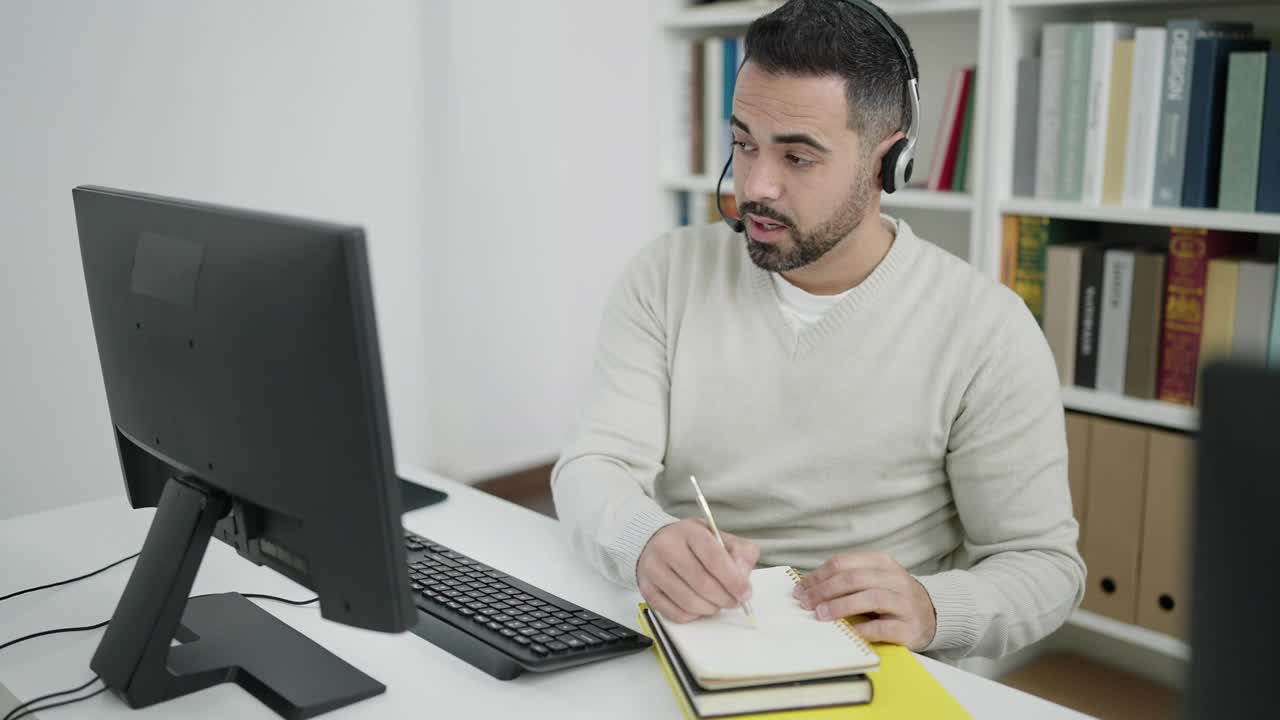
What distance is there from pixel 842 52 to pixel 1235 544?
40.0 inches

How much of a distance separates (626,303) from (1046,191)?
1090 millimetres

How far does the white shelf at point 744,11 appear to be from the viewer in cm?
233

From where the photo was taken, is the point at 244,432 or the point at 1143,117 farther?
the point at 1143,117

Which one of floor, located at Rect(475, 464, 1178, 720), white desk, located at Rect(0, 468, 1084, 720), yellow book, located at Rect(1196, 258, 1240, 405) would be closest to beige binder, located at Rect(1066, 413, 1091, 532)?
yellow book, located at Rect(1196, 258, 1240, 405)

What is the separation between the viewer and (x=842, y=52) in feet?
4.61

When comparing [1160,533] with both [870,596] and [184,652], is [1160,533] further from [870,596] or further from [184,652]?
[184,652]

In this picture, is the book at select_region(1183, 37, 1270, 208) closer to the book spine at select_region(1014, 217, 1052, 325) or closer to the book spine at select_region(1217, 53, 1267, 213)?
the book spine at select_region(1217, 53, 1267, 213)

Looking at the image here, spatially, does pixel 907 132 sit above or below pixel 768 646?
above

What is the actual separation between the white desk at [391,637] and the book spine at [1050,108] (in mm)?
1314

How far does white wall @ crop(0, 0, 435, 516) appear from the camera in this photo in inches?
104

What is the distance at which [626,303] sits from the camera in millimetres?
1564

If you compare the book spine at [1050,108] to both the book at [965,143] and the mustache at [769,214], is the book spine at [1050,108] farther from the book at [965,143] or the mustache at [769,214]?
the mustache at [769,214]

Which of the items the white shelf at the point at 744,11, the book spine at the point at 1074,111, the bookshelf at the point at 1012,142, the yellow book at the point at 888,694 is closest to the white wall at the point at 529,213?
the white shelf at the point at 744,11

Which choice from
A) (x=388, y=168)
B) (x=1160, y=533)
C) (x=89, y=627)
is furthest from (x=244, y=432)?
(x=388, y=168)
